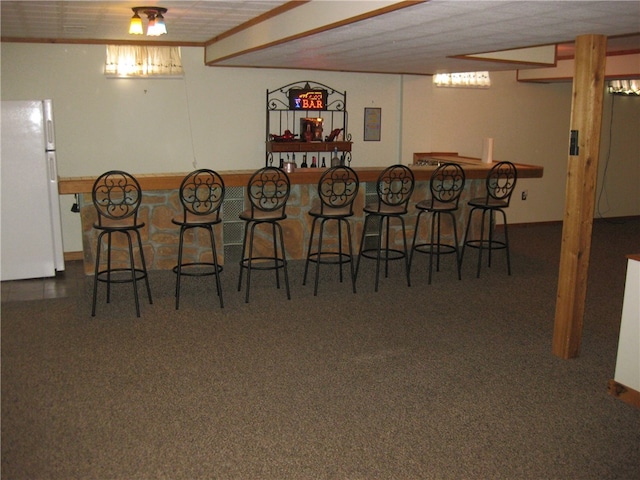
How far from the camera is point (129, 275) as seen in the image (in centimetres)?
517

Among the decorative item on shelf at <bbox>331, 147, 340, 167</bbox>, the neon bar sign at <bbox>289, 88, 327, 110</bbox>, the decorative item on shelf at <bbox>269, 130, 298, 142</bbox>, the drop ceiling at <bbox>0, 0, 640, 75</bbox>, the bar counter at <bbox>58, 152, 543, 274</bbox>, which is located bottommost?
the bar counter at <bbox>58, 152, 543, 274</bbox>

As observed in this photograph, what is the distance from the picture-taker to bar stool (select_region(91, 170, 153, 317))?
14.4 feet

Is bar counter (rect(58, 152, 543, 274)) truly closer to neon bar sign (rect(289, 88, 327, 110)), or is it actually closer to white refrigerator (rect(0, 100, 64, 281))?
white refrigerator (rect(0, 100, 64, 281))

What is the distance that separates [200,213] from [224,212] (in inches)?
30.1

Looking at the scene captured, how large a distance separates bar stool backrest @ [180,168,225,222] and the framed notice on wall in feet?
9.04

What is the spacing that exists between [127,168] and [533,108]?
5.34 m

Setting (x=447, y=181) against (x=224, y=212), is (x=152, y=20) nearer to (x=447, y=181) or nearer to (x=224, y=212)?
(x=224, y=212)

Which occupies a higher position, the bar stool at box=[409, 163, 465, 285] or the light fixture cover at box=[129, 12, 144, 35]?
the light fixture cover at box=[129, 12, 144, 35]

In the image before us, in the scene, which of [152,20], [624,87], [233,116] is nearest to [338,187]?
[233,116]

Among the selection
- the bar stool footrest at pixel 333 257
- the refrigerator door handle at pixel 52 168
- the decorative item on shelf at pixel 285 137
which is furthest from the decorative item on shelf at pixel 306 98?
the refrigerator door handle at pixel 52 168

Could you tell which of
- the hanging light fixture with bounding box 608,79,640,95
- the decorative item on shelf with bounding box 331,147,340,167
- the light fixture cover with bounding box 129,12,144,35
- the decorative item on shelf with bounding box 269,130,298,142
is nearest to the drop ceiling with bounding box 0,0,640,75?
the light fixture cover with bounding box 129,12,144,35

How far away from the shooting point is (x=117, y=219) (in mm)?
4480

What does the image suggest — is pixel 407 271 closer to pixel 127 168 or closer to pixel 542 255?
pixel 542 255

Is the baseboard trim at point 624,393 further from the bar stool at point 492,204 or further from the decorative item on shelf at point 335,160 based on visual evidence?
the decorative item on shelf at point 335,160
